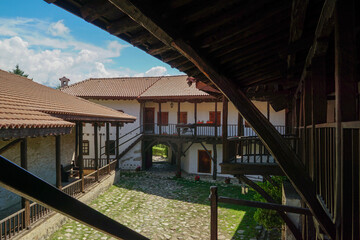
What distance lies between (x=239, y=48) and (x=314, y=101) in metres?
1.20

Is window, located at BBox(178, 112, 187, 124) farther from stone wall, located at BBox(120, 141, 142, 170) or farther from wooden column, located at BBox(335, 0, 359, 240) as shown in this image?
wooden column, located at BBox(335, 0, 359, 240)

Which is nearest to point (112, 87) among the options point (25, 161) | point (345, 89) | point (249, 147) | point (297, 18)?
point (25, 161)

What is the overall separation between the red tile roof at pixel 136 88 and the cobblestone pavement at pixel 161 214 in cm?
667

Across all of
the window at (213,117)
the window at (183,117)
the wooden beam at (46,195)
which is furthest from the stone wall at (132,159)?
the wooden beam at (46,195)

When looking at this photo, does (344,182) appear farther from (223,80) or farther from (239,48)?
(239,48)

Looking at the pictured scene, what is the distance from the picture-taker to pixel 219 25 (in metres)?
2.18

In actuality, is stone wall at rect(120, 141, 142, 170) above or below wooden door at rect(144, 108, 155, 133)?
below

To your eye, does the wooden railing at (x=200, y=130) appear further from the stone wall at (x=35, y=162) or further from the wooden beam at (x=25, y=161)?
the wooden beam at (x=25, y=161)

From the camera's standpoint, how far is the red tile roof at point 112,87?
1898 cm

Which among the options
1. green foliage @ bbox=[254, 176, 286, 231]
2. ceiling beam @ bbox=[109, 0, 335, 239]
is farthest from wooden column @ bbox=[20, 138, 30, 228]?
green foliage @ bbox=[254, 176, 286, 231]

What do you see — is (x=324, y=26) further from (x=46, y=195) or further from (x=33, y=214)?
(x=33, y=214)

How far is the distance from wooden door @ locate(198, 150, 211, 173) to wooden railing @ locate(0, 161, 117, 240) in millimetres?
5975

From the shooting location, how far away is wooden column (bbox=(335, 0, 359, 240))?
171 cm

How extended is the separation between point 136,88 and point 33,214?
14576 mm
